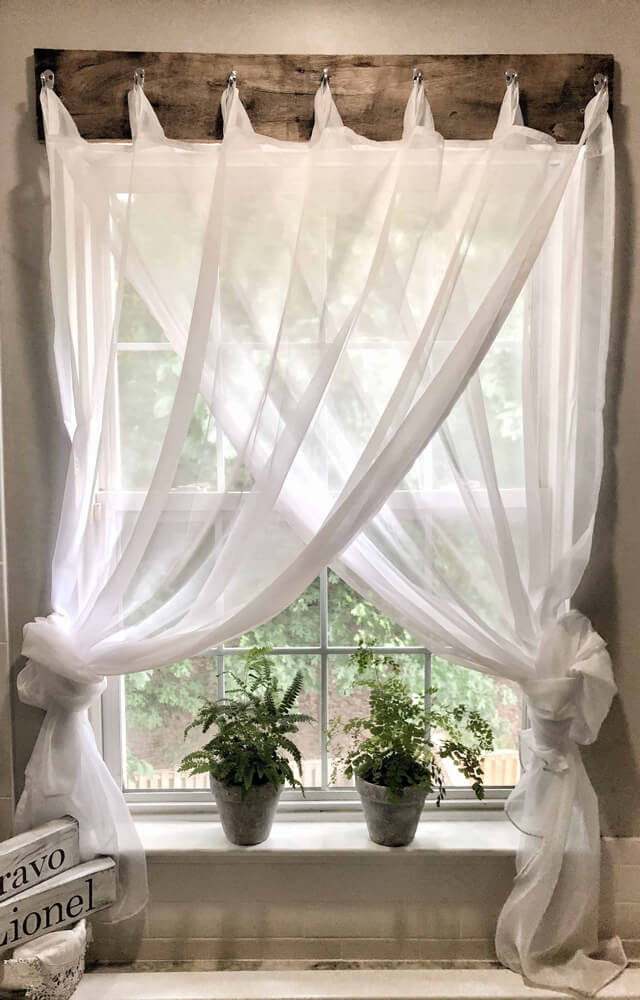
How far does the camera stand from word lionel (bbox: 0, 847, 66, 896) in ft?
5.94

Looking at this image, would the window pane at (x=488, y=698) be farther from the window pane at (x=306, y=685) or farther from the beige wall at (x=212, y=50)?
the beige wall at (x=212, y=50)

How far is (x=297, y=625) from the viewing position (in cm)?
220

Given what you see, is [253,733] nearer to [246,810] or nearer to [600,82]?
[246,810]

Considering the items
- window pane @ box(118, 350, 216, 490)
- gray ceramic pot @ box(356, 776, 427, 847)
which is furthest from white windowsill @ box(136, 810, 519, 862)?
window pane @ box(118, 350, 216, 490)

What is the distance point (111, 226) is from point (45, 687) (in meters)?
1.04

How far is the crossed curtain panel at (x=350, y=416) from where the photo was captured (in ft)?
6.14

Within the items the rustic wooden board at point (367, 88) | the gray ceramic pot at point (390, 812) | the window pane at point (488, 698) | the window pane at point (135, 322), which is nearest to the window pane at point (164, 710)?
the gray ceramic pot at point (390, 812)

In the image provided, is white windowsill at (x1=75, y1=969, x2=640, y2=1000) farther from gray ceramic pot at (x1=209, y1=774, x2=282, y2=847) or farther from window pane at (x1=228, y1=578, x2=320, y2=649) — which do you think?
window pane at (x1=228, y1=578, x2=320, y2=649)

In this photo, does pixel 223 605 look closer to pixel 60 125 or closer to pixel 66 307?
pixel 66 307

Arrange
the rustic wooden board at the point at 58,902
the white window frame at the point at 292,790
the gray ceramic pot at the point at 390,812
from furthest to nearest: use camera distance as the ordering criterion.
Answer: the white window frame at the point at 292,790 → the gray ceramic pot at the point at 390,812 → the rustic wooden board at the point at 58,902

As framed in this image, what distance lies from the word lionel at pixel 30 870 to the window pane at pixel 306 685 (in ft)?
1.79

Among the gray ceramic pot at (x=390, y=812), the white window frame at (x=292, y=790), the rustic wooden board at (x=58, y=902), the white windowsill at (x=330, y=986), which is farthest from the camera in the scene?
the white window frame at (x=292, y=790)

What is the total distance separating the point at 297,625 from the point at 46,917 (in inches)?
33.6

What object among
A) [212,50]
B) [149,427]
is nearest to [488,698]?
[149,427]
